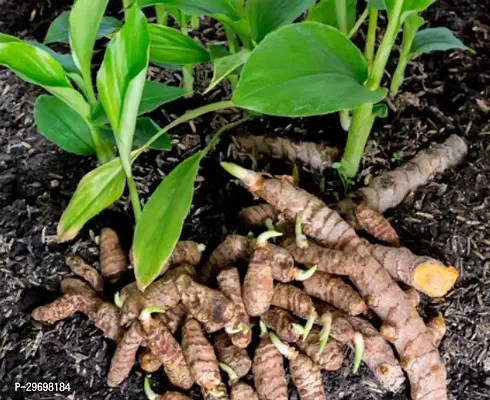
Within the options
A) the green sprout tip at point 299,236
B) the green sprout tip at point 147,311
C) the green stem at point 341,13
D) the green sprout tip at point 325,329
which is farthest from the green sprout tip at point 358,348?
the green stem at point 341,13

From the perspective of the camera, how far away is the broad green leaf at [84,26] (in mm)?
1034

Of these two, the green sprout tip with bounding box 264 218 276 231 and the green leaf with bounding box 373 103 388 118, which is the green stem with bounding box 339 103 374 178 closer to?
the green leaf with bounding box 373 103 388 118

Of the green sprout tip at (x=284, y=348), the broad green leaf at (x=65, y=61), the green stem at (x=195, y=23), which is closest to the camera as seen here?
the green sprout tip at (x=284, y=348)

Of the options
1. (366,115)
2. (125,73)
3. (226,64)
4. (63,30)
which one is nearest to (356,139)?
(366,115)

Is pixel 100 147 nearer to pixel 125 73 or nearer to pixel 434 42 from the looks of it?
pixel 125 73

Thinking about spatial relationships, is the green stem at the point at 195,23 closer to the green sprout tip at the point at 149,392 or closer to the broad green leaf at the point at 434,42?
the broad green leaf at the point at 434,42

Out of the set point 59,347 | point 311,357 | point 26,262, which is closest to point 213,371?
point 311,357

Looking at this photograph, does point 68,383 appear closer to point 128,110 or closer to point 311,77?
point 128,110

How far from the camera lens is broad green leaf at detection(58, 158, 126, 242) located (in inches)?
41.9

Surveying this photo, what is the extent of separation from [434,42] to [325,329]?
0.55m

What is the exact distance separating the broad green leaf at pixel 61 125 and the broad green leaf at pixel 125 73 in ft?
0.71

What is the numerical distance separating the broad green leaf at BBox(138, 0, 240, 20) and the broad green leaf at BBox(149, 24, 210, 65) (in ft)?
0.17

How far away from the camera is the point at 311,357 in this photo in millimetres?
1062

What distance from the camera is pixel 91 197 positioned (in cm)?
108
